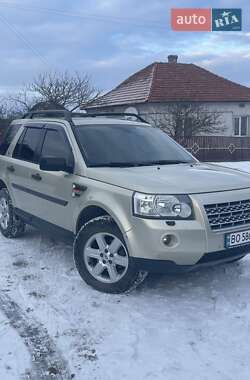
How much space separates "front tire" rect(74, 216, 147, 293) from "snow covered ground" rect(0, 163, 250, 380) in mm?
129

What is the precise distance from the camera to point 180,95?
27312mm

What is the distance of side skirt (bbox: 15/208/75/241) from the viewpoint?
208 inches

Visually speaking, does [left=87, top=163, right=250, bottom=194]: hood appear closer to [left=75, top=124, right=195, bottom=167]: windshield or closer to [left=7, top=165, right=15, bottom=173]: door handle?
[left=75, top=124, right=195, bottom=167]: windshield

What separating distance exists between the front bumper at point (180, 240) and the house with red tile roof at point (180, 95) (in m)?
22.3

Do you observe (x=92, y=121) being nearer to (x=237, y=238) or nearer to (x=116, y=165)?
(x=116, y=165)

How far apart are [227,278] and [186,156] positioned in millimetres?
1642

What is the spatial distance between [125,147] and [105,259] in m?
1.47

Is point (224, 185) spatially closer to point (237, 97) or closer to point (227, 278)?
point (227, 278)

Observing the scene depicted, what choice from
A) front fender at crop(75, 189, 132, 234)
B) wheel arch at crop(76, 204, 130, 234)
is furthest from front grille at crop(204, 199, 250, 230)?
wheel arch at crop(76, 204, 130, 234)

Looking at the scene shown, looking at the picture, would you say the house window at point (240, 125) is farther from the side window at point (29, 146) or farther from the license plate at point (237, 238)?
the license plate at point (237, 238)

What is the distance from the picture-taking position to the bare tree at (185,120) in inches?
928

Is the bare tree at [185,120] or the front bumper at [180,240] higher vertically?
the bare tree at [185,120]

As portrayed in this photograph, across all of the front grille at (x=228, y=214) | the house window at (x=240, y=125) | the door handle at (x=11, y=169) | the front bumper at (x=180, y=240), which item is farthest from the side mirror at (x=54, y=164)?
the house window at (x=240, y=125)

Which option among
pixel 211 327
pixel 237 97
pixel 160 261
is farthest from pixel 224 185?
pixel 237 97
